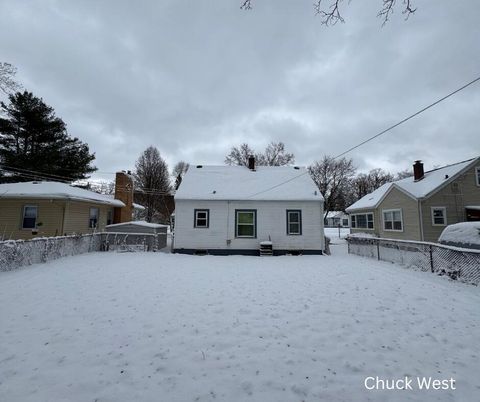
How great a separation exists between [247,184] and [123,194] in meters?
11.9

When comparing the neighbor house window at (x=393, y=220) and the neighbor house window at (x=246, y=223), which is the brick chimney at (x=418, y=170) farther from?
the neighbor house window at (x=246, y=223)

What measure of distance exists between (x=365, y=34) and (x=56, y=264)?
13244mm

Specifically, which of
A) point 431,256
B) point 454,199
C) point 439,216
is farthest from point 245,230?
point 454,199

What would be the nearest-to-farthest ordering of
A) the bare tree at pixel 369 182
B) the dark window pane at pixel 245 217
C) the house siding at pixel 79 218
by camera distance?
the dark window pane at pixel 245 217, the house siding at pixel 79 218, the bare tree at pixel 369 182

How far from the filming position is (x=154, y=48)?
10672 millimetres

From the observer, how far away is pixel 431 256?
873cm

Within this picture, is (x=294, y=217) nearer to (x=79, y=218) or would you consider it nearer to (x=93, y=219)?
(x=79, y=218)

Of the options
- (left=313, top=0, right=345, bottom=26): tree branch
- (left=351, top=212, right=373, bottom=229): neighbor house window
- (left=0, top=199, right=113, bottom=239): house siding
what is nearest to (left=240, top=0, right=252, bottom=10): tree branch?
(left=313, top=0, right=345, bottom=26): tree branch

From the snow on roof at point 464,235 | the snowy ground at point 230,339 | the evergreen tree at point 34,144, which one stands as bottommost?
the snowy ground at point 230,339

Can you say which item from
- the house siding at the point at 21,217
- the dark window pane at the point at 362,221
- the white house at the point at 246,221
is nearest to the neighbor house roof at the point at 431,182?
the dark window pane at the point at 362,221

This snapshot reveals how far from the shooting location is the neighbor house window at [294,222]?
14414 millimetres

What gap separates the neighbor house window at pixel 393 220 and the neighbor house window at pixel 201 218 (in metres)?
14.8

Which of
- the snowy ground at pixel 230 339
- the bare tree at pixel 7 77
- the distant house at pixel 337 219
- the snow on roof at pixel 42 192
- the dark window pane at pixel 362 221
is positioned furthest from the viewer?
the distant house at pixel 337 219

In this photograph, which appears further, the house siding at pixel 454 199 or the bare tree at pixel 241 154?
the bare tree at pixel 241 154
